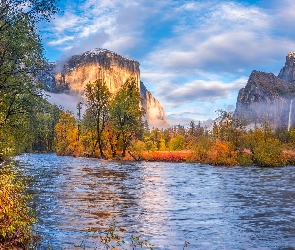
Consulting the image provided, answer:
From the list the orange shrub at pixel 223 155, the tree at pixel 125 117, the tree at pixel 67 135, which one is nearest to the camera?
the orange shrub at pixel 223 155

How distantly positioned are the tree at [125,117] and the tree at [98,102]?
2.63m

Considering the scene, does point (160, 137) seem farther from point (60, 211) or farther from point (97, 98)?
point (60, 211)

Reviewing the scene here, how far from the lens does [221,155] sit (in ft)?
181

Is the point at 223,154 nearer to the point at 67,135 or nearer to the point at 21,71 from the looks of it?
the point at 21,71

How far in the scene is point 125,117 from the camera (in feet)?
232

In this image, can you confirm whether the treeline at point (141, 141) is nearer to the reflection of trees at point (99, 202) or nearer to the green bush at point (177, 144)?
the reflection of trees at point (99, 202)

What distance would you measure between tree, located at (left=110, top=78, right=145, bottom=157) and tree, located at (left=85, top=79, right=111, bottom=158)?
2.63 meters

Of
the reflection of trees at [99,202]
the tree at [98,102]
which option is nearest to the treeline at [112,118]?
the tree at [98,102]

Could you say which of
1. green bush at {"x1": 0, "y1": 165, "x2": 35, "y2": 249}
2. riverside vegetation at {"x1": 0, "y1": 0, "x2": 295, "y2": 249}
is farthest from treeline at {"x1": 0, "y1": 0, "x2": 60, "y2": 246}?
green bush at {"x1": 0, "y1": 165, "x2": 35, "y2": 249}

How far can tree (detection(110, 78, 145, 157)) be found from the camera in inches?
2744

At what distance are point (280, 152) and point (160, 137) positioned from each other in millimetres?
103645

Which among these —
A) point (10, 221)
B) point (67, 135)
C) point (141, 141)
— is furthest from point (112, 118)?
point (10, 221)

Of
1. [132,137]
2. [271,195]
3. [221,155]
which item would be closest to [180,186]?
[271,195]

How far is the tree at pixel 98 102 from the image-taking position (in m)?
72.5
